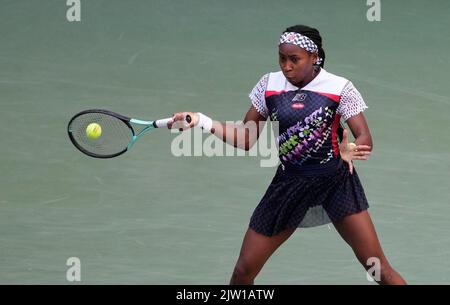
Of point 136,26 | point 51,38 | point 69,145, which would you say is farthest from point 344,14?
point 69,145

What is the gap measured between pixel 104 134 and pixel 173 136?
344 centimetres

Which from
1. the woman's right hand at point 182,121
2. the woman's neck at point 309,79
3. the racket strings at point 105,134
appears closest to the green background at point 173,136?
the racket strings at point 105,134

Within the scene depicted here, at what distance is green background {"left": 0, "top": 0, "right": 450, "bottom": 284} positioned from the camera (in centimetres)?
Answer: 945

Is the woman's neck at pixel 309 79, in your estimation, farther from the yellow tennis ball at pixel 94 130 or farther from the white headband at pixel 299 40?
Result: the yellow tennis ball at pixel 94 130

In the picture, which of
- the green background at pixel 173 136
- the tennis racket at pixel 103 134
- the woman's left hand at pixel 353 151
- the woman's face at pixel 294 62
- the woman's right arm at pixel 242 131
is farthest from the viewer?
the green background at pixel 173 136

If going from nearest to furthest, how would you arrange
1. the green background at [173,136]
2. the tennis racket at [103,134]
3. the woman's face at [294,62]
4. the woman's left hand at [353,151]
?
the woman's left hand at [353,151] → the woman's face at [294,62] → the tennis racket at [103,134] → the green background at [173,136]

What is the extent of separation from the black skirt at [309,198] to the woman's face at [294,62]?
0.53 meters

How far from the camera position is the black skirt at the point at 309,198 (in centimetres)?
781

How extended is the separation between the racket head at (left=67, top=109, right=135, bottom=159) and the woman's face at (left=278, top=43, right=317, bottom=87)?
1.06 metres

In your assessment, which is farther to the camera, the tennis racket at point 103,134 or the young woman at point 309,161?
the tennis racket at point 103,134

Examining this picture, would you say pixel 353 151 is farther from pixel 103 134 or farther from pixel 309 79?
pixel 103 134

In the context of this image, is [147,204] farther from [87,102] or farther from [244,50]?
[244,50]

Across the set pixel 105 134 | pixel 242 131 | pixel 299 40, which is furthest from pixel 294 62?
pixel 105 134

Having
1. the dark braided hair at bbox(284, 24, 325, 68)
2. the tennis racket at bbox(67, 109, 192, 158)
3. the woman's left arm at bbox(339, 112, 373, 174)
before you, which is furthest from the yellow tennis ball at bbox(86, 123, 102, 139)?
the woman's left arm at bbox(339, 112, 373, 174)
